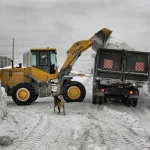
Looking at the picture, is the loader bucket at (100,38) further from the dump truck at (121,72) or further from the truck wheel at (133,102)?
the truck wheel at (133,102)

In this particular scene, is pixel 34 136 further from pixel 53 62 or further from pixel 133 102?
pixel 53 62

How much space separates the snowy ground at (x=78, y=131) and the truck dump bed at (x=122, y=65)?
8.33 ft

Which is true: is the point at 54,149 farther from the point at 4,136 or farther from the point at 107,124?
the point at 107,124

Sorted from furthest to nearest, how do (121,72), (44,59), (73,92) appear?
1. (44,59)
2. (73,92)
3. (121,72)

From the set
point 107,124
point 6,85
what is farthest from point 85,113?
point 6,85

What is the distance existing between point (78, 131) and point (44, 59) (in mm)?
8093

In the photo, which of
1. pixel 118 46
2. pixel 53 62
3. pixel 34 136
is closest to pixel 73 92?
pixel 53 62

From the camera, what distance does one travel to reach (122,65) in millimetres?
15445

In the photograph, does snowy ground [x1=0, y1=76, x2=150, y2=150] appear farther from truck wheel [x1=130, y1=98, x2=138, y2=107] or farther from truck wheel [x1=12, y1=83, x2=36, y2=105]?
truck wheel [x1=12, y1=83, x2=36, y2=105]

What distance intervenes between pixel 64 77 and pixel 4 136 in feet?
33.0

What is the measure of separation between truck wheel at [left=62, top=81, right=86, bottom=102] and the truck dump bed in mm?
1639

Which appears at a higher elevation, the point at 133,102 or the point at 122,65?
the point at 122,65

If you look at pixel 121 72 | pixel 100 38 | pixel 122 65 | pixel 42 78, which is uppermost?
pixel 100 38

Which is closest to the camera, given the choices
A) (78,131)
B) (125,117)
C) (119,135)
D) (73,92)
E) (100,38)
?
(119,135)
